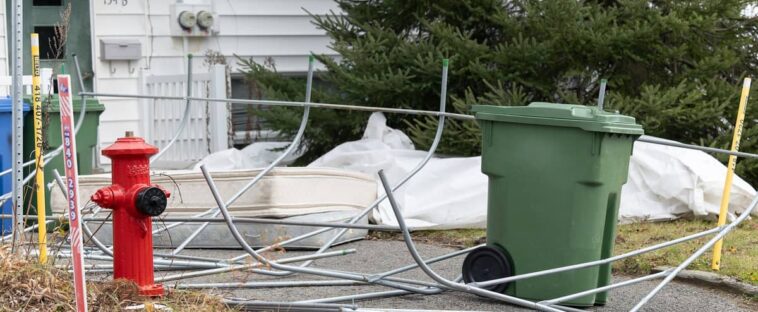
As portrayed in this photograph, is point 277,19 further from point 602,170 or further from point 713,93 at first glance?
point 602,170

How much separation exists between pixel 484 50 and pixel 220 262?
4.27 metres

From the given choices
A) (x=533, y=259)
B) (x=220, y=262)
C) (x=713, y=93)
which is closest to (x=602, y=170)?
(x=533, y=259)

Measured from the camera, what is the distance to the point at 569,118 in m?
4.89

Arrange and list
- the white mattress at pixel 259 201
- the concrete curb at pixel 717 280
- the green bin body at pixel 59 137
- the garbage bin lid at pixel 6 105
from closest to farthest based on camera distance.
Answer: the concrete curb at pixel 717 280, the white mattress at pixel 259 201, the garbage bin lid at pixel 6 105, the green bin body at pixel 59 137

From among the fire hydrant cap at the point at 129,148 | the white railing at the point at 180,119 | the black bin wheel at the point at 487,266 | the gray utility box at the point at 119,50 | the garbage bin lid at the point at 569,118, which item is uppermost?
the gray utility box at the point at 119,50

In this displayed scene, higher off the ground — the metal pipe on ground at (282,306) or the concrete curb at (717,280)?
the metal pipe on ground at (282,306)

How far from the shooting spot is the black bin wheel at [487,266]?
5.11 meters

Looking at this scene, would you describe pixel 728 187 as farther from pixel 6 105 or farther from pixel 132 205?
pixel 6 105

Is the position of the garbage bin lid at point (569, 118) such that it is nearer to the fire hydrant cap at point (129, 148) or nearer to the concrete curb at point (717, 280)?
the concrete curb at point (717, 280)

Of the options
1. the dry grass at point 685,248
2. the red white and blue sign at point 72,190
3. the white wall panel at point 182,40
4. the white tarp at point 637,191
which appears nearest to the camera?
the red white and blue sign at point 72,190

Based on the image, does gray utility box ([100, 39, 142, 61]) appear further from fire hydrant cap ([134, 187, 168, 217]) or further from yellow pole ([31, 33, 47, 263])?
fire hydrant cap ([134, 187, 168, 217])

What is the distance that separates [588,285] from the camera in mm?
5020

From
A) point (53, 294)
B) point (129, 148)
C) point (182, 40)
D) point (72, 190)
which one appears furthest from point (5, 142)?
point (72, 190)

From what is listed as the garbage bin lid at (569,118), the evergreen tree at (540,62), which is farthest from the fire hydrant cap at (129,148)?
the evergreen tree at (540,62)
